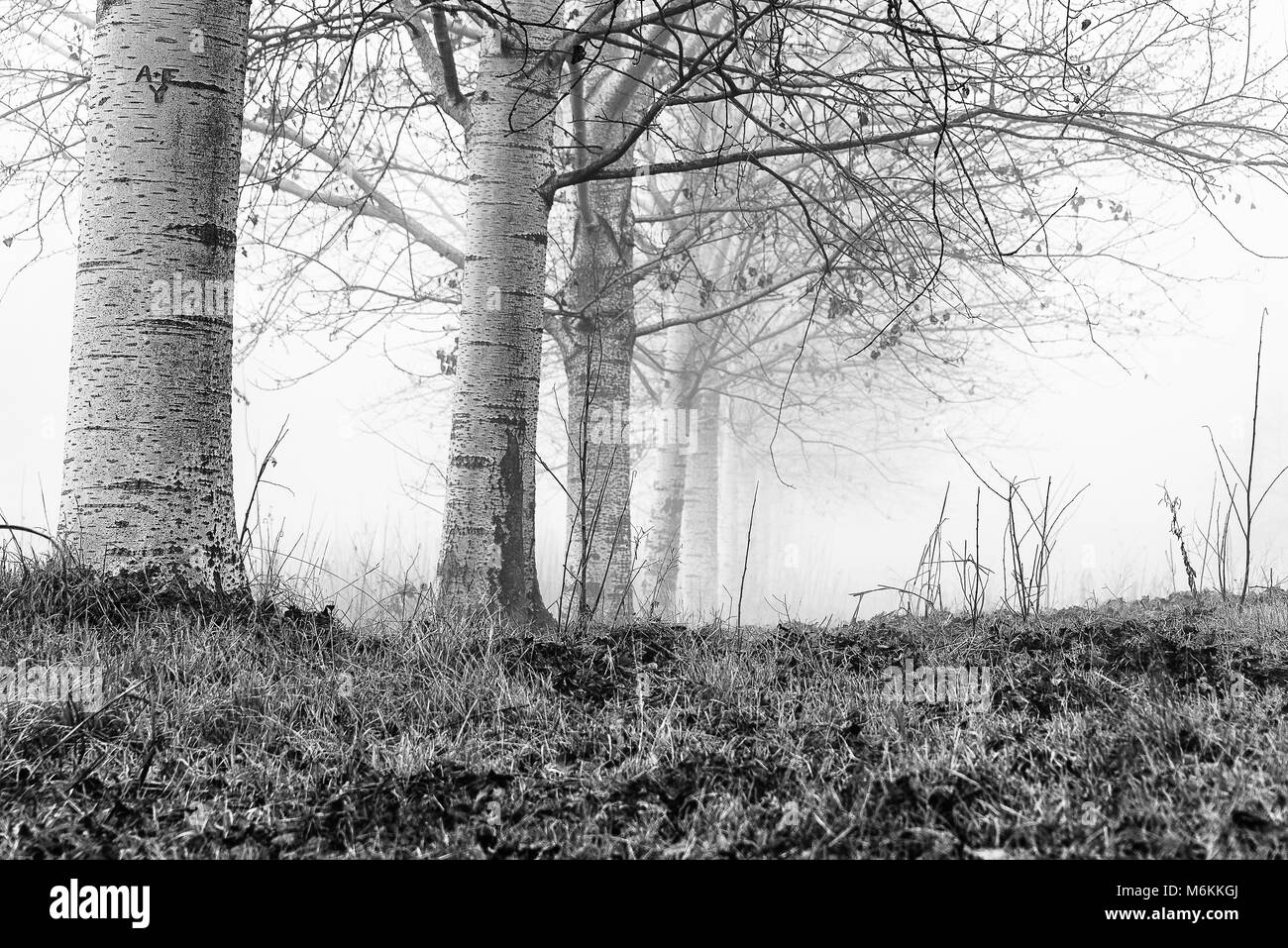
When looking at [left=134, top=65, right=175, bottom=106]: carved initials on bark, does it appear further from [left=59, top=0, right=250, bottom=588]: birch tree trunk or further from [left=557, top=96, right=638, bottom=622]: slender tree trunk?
[left=557, top=96, right=638, bottom=622]: slender tree trunk

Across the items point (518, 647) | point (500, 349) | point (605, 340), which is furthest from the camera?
point (605, 340)

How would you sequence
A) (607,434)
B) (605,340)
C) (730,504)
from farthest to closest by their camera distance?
(730,504) → (605,340) → (607,434)

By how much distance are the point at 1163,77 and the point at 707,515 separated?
→ 297 inches

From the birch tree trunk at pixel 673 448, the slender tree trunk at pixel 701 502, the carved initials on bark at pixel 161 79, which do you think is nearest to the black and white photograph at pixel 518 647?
the carved initials on bark at pixel 161 79

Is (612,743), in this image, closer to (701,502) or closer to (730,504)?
(701,502)

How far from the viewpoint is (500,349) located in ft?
15.1

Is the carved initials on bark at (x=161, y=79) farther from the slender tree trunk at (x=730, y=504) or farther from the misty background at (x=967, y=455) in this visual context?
the slender tree trunk at (x=730, y=504)

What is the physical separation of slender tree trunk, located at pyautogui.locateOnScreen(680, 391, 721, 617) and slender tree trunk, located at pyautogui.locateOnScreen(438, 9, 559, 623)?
8.20 m

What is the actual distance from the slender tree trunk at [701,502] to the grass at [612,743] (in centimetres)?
936

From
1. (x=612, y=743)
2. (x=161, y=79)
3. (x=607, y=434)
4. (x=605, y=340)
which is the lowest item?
(x=612, y=743)

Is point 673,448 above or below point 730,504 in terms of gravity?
above

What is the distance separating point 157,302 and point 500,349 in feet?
4.96

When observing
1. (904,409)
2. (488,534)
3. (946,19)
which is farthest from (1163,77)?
(904,409)

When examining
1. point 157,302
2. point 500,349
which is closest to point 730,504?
point 500,349
